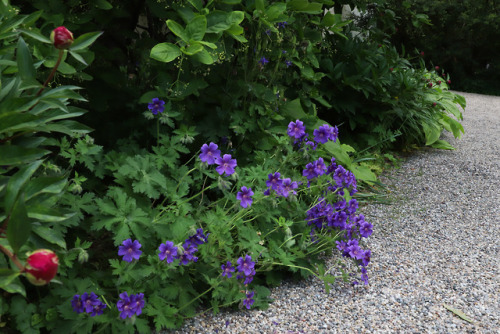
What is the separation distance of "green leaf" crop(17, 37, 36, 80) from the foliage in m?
10.2

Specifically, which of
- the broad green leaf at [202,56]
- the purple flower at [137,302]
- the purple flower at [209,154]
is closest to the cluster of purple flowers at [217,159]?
the purple flower at [209,154]

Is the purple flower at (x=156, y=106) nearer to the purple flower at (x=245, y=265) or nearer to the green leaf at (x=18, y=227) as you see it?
the purple flower at (x=245, y=265)

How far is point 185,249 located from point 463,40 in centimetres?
1162

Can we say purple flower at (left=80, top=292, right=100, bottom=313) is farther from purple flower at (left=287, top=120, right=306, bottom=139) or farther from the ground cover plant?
purple flower at (left=287, top=120, right=306, bottom=139)

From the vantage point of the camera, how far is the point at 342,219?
217 centimetres

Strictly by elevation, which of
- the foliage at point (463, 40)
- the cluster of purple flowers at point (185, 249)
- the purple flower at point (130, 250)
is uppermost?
the purple flower at point (130, 250)

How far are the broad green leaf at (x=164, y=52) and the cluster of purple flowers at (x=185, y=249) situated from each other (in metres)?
0.67

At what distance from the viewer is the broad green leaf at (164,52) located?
174 centimetres

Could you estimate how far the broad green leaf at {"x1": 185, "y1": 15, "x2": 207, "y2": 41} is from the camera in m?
1.77

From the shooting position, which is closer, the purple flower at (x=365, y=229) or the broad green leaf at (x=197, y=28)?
the broad green leaf at (x=197, y=28)

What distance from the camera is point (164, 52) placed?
69.7 inches

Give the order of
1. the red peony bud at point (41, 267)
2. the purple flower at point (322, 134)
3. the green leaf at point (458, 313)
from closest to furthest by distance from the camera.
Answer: the red peony bud at point (41, 267), the green leaf at point (458, 313), the purple flower at point (322, 134)

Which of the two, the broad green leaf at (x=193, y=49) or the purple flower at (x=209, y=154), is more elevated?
the broad green leaf at (x=193, y=49)

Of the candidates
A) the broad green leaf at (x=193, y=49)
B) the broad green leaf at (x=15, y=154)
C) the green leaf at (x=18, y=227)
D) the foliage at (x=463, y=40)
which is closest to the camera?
the green leaf at (x=18, y=227)
